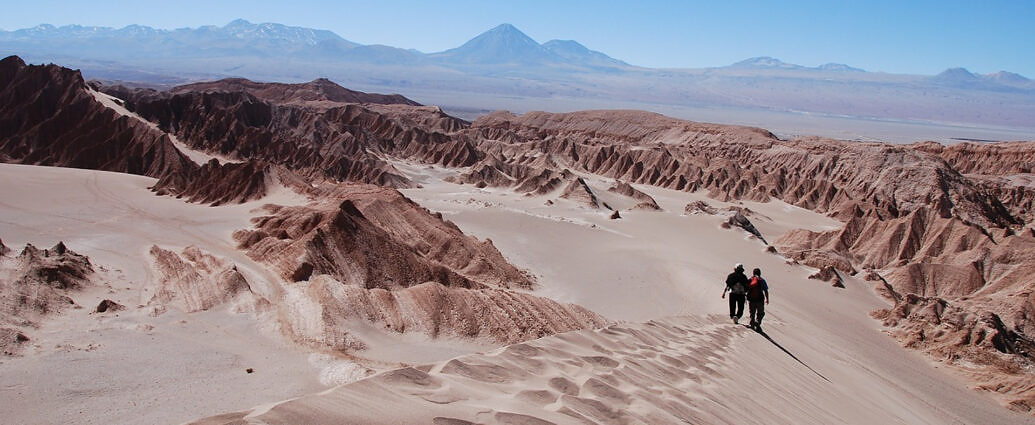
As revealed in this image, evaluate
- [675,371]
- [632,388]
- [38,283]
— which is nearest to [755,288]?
[675,371]

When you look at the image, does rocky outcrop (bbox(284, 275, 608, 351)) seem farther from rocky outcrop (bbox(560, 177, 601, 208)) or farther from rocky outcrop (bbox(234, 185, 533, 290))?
rocky outcrop (bbox(560, 177, 601, 208))

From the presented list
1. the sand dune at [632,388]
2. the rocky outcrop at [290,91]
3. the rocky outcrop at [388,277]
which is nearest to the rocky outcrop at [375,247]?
the rocky outcrop at [388,277]

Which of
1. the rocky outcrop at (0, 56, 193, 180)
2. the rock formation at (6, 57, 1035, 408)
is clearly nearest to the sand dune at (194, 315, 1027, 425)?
the rock formation at (6, 57, 1035, 408)

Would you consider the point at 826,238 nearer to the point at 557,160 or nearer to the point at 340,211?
the point at 340,211

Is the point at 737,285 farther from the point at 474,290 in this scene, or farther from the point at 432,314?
the point at 474,290

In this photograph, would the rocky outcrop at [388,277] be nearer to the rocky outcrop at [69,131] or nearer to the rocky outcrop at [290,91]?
the rocky outcrop at [69,131]
